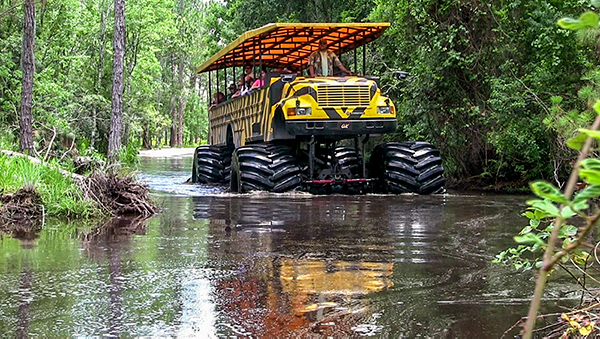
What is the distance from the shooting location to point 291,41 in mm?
16969

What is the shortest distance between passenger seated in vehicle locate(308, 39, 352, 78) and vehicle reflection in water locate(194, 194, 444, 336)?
363 centimetres

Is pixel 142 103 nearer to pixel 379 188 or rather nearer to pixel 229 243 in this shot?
pixel 379 188

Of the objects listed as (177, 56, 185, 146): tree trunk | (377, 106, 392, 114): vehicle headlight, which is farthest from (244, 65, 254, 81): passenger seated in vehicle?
(177, 56, 185, 146): tree trunk

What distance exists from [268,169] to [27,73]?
8.67 metres

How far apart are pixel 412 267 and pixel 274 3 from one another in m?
25.1

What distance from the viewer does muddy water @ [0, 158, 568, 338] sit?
475 cm

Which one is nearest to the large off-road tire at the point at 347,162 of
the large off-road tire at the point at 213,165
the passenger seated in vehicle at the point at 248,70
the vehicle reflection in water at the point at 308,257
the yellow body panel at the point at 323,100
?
the yellow body panel at the point at 323,100

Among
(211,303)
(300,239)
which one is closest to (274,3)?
(300,239)

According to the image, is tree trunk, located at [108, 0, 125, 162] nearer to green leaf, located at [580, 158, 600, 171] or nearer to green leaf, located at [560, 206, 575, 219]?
green leaf, located at [560, 206, 575, 219]

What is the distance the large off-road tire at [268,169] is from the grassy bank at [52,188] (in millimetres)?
3703

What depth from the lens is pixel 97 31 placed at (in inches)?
1613

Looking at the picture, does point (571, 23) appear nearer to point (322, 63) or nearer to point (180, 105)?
point (322, 63)

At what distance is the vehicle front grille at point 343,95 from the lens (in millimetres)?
14250

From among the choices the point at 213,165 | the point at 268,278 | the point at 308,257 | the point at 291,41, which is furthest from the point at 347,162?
the point at 268,278
